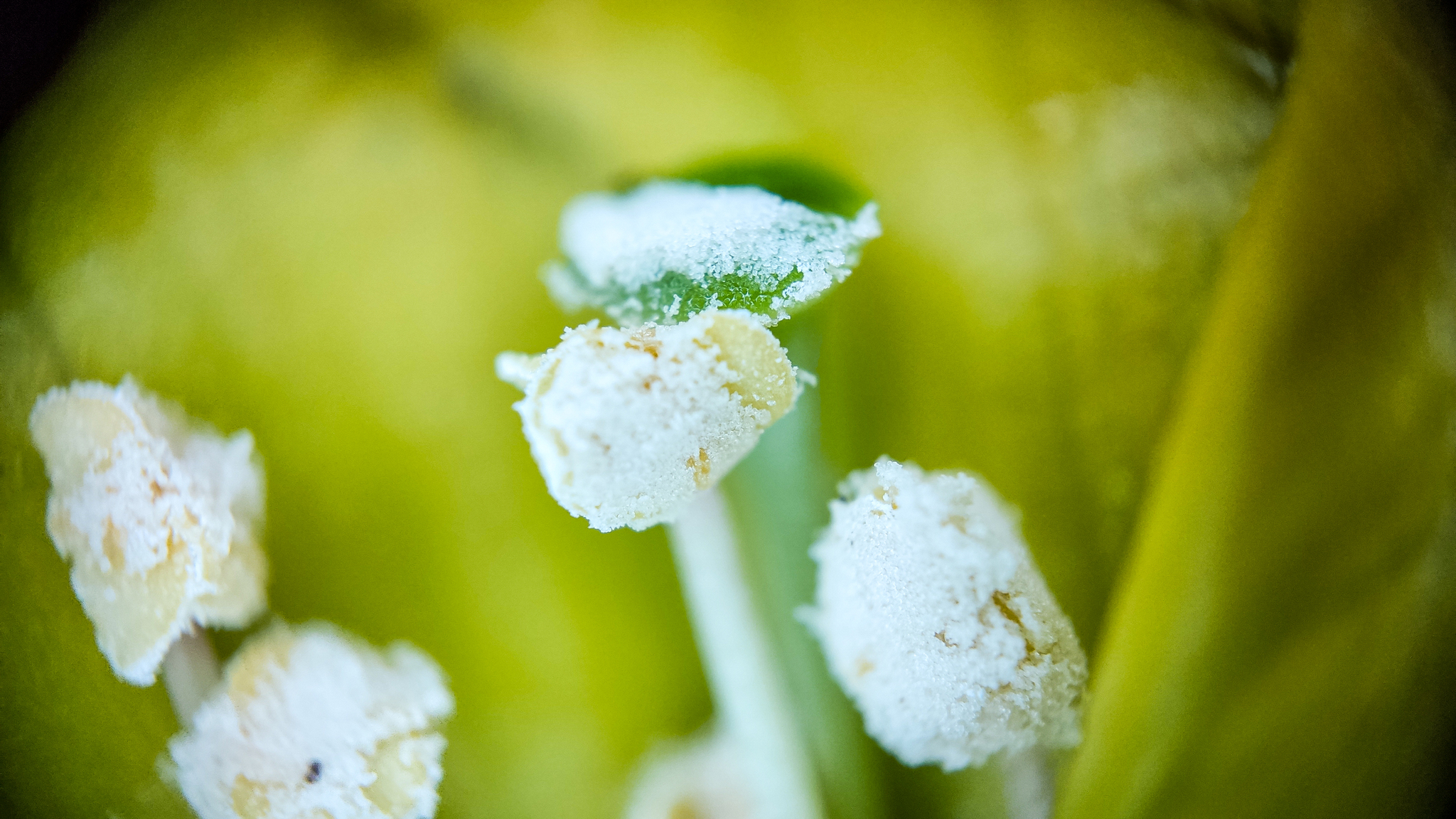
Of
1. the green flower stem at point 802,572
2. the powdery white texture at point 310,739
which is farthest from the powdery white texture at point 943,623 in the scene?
the powdery white texture at point 310,739

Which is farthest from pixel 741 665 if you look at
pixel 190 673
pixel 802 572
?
pixel 190 673

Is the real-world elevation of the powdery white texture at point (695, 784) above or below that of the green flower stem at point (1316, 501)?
below

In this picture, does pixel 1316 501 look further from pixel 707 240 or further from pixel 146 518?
pixel 146 518

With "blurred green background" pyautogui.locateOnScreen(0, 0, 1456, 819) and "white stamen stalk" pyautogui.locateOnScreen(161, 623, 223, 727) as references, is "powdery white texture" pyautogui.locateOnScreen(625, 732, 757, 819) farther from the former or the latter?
"white stamen stalk" pyautogui.locateOnScreen(161, 623, 223, 727)

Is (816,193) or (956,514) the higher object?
(816,193)

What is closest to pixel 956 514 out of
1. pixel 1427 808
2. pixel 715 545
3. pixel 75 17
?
pixel 715 545

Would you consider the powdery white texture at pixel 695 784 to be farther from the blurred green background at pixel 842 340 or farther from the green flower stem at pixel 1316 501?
the green flower stem at pixel 1316 501

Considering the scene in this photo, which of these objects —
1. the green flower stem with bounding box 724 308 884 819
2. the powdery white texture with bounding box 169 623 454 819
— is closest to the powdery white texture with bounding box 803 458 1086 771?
the green flower stem with bounding box 724 308 884 819

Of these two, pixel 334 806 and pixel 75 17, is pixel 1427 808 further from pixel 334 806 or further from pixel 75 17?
pixel 75 17
